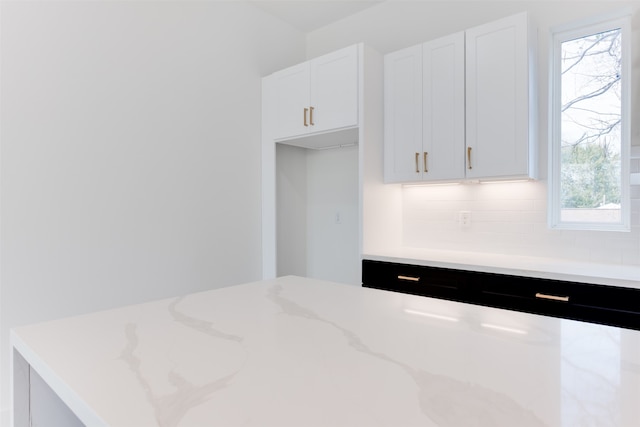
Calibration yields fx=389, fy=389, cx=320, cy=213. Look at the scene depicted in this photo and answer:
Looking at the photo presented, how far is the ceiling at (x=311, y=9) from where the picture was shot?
3217mm

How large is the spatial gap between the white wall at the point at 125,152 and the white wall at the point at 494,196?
1.10 meters

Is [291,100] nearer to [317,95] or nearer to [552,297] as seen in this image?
[317,95]

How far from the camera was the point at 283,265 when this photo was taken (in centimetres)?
348

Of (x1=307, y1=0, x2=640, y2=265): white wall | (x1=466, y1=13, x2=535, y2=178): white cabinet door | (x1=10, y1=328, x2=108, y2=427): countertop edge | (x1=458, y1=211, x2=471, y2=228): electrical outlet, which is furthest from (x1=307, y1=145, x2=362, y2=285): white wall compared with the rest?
(x1=10, y1=328, x2=108, y2=427): countertop edge

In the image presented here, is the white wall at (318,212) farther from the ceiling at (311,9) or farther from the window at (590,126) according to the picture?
the window at (590,126)

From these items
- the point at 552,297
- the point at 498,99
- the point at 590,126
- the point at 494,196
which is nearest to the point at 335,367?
the point at 552,297

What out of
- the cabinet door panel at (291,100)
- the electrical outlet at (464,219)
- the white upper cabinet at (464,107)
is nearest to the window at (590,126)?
the white upper cabinet at (464,107)

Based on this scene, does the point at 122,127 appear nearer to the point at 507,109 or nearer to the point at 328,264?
the point at 328,264

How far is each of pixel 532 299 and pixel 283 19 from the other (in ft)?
9.81

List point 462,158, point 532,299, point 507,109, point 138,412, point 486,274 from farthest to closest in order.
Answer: point 462,158 → point 507,109 → point 486,274 → point 532,299 → point 138,412

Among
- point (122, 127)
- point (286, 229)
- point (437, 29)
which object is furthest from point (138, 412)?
point (437, 29)

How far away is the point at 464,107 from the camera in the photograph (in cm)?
247

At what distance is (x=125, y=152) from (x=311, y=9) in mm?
1980

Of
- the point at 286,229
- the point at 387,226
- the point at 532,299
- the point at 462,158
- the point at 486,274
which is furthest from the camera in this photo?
the point at 286,229
